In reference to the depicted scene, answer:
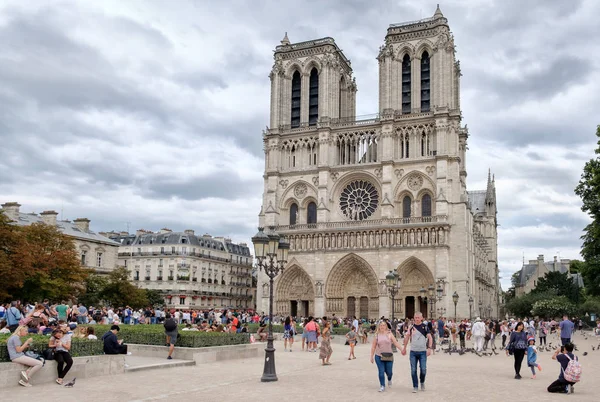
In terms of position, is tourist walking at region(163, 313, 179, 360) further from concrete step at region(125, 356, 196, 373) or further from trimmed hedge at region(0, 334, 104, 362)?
trimmed hedge at region(0, 334, 104, 362)

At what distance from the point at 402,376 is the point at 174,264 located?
51.0m

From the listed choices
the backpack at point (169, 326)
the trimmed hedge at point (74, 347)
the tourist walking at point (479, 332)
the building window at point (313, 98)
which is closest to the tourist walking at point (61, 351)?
the trimmed hedge at point (74, 347)

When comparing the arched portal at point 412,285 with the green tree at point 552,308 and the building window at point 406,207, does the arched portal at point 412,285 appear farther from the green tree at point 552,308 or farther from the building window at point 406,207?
the green tree at point 552,308

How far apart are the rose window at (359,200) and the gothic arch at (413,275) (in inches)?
224

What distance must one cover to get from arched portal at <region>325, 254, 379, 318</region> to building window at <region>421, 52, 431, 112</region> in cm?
1354

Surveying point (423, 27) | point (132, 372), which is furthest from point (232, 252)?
point (132, 372)

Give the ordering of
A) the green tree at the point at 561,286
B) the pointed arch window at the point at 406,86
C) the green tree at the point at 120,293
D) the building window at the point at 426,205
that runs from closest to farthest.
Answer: the green tree at the point at 120,293
the building window at the point at 426,205
the pointed arch window at the point at 406,86
the green tree at the point at 561,286

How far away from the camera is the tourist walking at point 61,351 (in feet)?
43.1

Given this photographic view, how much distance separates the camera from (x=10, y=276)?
118 ft

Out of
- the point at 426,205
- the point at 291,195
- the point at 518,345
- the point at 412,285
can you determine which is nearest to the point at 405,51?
the point at 426,205

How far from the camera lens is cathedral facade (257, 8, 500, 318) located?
1961 inches

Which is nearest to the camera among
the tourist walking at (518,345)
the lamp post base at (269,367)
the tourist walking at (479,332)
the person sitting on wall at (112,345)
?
the lamp post base at (269,367)

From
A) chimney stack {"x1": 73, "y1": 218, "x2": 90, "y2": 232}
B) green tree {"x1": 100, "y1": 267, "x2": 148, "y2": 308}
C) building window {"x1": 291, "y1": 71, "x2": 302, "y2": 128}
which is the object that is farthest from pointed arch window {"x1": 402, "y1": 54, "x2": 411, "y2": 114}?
chimney stack {"x1": 73, "y1": 218, "x2": 90, "y2": 232}

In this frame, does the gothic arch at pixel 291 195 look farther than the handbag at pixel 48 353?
Yes
